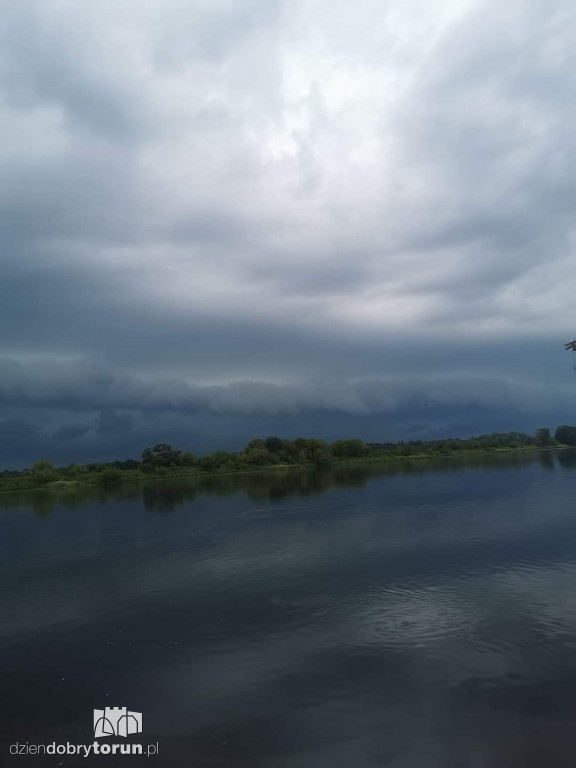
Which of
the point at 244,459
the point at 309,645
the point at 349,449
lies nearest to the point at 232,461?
the point at 244,459

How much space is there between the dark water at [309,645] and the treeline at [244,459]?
62166 mm

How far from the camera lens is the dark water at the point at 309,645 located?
36.8 ft

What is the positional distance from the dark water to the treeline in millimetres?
62166

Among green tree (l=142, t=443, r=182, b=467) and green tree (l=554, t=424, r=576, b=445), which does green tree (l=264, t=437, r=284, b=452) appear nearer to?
green tree (l=142, t=443, r=182, b=467)

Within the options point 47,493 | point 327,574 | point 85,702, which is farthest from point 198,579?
point 47,493

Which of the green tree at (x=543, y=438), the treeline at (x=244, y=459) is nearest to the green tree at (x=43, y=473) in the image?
the treeline at (x=244, y=459)

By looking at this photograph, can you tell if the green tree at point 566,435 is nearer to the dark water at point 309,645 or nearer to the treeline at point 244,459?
the treeline at point 244,459

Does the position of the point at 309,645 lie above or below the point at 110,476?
below

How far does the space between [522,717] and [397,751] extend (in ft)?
9.19

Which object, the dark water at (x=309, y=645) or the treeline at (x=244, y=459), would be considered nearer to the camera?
the dark water at (x=309, y=645)

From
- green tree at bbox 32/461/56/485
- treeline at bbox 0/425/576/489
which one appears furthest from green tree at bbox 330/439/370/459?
green tree at bbox 32/461/56/485

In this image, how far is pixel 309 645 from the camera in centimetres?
1602

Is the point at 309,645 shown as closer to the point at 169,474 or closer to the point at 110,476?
the point at 110,476

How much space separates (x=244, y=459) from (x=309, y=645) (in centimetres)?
10043
